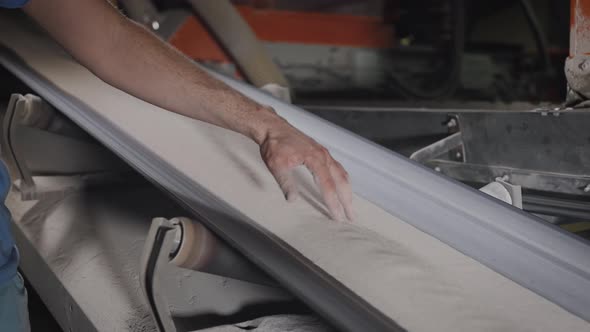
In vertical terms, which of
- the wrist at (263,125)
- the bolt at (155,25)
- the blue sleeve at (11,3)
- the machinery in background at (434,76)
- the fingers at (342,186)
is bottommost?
the machinery in background at (434,76)

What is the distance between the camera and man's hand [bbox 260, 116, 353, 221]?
75 cm

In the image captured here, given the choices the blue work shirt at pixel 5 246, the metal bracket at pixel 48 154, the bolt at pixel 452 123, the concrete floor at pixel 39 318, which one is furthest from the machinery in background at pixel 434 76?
the concrete floor at pixel 39 318

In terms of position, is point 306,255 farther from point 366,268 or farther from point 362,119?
point 362,119

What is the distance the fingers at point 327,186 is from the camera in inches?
29.6

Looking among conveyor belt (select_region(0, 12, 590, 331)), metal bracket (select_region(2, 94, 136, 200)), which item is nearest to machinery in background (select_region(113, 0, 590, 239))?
conveyor belt (select_region(0, 12, 590, 331))

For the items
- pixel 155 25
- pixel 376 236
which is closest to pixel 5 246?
pixel 376 236

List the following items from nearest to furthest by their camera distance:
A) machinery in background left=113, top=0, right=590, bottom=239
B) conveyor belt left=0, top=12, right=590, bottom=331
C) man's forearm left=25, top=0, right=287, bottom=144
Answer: conveyor belt left=0, top=12, right=590, bottom=331, man's forearm left=25, top=0, right=287, bottom=144, machinery in background left=113, top=0, right=590, bottom=239

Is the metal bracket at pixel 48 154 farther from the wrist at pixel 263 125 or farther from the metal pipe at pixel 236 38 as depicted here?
the metal pipe at pixel 236 38

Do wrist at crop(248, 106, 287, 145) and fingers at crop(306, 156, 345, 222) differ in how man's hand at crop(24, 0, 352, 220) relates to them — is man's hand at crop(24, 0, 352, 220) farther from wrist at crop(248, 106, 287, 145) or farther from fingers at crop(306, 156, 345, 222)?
fingers at crop(306, 156, 345, 222)

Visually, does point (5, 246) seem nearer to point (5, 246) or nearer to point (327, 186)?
point (5, 246)

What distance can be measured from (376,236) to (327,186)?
10cm

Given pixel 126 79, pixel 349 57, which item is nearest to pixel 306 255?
pixel 126 79

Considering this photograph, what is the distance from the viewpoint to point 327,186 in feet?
2.50

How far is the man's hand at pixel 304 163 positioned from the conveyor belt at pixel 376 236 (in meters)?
0.03
